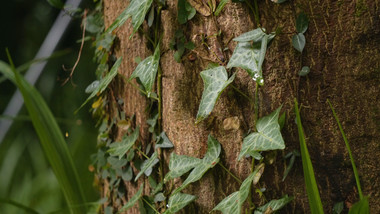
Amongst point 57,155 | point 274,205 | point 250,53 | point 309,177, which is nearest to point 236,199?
point 274,205

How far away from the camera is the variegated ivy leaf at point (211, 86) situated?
0.81 m

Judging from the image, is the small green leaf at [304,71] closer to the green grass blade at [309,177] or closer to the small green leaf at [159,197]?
the green grass blade at [309,177]

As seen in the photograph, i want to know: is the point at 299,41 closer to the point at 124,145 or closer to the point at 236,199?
the point at 236,199

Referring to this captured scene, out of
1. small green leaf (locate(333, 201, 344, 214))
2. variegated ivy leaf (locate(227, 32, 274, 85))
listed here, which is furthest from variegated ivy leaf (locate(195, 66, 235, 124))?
small green leaf (locate(333, 201, 344, 214))

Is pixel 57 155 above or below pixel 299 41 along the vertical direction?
below

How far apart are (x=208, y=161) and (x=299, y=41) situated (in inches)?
12.8

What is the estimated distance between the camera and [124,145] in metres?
1.05

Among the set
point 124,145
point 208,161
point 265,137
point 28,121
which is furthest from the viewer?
point 28,121

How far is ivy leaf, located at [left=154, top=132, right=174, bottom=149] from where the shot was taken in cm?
95

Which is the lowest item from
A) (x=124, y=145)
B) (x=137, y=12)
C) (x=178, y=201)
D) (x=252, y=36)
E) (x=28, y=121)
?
(x=28, y=121)

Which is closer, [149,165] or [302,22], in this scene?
[302,22]

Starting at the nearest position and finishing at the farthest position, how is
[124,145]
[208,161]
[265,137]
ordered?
[265,137] → [208,161] → [124,145]

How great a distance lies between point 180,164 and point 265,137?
0.22 meters

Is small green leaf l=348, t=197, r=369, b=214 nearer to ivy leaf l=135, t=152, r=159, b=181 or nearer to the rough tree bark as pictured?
the rough tree bark
